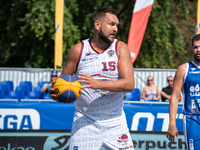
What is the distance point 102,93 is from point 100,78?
187mm

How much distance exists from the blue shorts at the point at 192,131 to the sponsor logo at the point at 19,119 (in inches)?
137

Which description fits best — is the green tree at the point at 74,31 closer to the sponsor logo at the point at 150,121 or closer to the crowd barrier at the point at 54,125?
the crowd barrier at the point at 54,125

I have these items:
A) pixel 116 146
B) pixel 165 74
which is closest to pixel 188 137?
pixel 116 146

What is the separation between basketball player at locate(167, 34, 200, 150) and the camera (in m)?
3.53

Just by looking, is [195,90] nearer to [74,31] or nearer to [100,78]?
[100,78]

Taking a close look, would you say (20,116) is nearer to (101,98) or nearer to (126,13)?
(101,98)

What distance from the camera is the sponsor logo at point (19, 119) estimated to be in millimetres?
5969

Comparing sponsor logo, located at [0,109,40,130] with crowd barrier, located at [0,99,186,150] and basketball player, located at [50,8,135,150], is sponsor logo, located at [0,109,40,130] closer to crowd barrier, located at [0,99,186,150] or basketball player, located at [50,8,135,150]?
crowd barrier, located at [0,99,186,150]

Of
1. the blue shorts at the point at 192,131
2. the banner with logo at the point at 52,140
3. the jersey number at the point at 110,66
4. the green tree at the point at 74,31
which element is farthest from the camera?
the green tree at the point at 74,31

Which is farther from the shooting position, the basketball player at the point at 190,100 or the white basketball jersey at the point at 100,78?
the basketball player at the point at 190,100

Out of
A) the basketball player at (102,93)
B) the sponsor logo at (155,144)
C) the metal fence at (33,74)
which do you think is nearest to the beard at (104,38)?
the basketball player at (102,93)

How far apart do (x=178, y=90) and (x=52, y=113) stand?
326cm

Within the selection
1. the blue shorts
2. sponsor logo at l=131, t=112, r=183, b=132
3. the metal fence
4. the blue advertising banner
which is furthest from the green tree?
the blue shorts

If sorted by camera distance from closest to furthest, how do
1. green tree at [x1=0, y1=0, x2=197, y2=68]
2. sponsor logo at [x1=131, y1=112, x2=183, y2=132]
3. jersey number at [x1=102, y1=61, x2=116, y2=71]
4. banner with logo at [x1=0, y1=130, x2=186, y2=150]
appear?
1. jersey number at [x1=102, y1=61, x2=116, y2=71]
2. banner with logo at [x1=0, y1=130, x2=186, y2=150]
3. sponsor logo at [x1=131, y1=112, x2=183, y2=132]
4. green tree at [x1=0, y1=0, x2=197, y2=68]
